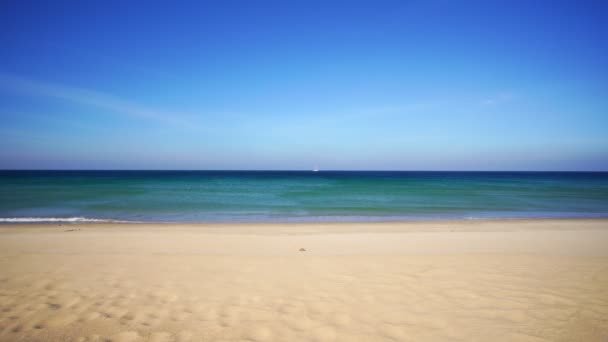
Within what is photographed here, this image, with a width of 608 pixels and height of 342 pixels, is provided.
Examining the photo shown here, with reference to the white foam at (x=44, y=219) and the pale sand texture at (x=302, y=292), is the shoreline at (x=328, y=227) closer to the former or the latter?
the white foam at (x=44, y=219)

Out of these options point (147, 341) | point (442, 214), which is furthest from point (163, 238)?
point (442, 214)

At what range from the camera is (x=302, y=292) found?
15.0 ft

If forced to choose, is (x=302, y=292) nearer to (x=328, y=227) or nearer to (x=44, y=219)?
A: (x=328, y=227)

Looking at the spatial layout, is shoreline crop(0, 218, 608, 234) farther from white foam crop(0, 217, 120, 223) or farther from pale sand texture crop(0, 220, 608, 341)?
pale sand texture crop(0, 220, 608, 341)

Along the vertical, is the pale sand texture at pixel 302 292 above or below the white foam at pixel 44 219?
above

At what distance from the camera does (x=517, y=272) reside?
547 centimetres

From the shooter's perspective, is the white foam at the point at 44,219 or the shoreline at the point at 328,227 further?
the white foam at the point at 44,219

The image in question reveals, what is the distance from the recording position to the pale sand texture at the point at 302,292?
348 centimetres

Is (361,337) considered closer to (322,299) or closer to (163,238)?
(322,299)

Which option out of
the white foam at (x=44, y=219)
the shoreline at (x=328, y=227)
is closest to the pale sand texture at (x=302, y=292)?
the shoreline at (x=328, y=227)

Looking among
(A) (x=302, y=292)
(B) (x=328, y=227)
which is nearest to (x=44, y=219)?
(B) (x=328, y=227)

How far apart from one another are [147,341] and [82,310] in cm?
144

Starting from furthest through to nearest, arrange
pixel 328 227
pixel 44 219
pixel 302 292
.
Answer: pixel 44 219
pixel 328 227
pixel 302 292

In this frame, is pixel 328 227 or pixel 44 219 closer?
pixel 328 227
